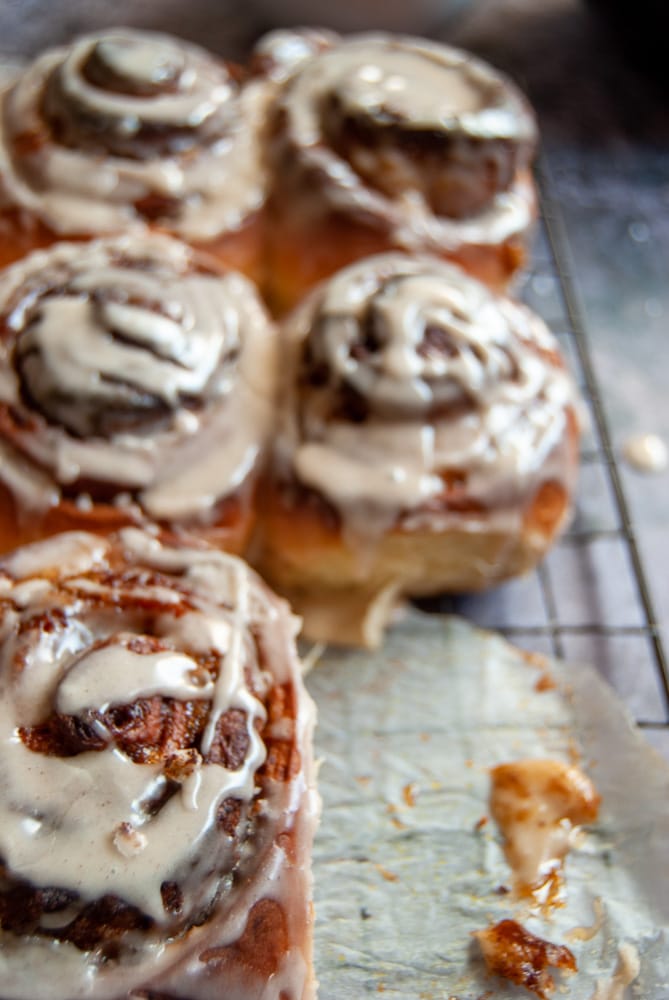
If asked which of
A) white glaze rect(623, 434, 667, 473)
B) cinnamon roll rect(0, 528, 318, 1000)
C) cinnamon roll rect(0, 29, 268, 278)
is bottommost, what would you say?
white glaze rect(623, 434, 667, 473)

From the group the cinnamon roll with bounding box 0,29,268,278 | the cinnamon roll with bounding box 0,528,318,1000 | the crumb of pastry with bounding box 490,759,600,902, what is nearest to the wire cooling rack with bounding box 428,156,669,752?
the crumb of pastry with bounding box 490,759,600,902

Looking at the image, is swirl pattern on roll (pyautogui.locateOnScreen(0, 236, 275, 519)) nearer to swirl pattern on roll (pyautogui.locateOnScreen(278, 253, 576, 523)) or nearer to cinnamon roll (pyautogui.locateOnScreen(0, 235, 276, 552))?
cinnamon roll (pyautogui.locateOnScreen(0, 235, 276, 552))

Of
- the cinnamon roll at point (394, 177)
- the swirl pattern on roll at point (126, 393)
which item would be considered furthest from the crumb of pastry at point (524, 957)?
the cinnamon roll at point (394, 177)

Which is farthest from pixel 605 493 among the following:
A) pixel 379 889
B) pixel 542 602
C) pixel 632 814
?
pixel 379 889

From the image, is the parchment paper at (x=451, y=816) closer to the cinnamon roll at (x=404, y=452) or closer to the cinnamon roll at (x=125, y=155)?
the cinnamon roll at (x=404, y=452)

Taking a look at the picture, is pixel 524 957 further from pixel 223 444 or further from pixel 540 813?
pixel 223 444
